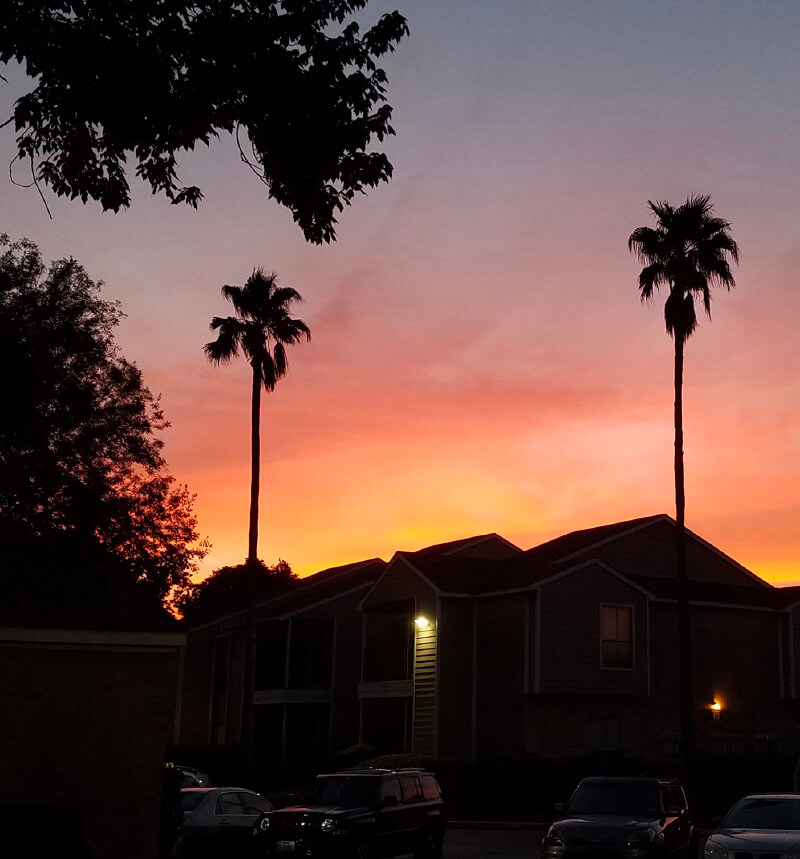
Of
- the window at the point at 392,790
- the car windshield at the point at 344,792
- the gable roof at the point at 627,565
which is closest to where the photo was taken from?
the car windshield at the point at 344,792

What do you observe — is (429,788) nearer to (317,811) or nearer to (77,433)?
(317,811)

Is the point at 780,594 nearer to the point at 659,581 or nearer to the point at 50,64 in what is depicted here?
the point at 659,581

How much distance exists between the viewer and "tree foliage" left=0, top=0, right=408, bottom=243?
13633 mm

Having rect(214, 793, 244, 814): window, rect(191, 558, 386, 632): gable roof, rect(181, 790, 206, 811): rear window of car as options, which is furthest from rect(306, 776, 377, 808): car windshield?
rect(191, 558, 386, 632): gable roof

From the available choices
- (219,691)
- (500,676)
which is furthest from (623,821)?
(219,691)

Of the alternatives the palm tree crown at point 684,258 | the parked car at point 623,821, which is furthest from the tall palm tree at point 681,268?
the parked car at point 623,821

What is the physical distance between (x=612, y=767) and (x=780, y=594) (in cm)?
1441

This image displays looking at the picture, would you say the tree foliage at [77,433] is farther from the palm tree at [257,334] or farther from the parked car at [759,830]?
the parked car at [759,830]

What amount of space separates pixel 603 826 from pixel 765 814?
2.60 meters

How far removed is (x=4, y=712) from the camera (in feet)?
63.9

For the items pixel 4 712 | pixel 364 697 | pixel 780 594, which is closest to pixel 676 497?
pixel 780 594

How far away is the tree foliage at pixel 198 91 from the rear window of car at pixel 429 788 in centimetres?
1304

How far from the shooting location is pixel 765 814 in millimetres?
19609

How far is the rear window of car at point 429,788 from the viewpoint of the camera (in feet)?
79.4
